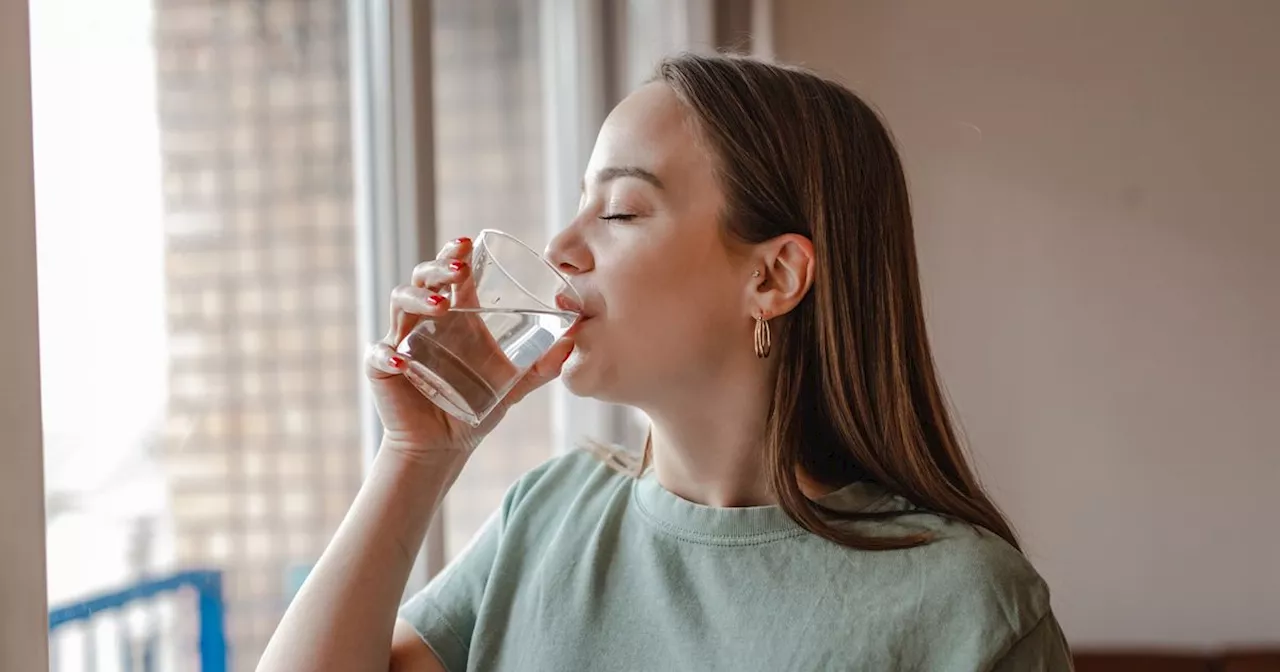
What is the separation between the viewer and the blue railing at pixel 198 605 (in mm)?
1053

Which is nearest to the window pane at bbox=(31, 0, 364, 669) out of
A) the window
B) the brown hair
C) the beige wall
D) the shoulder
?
the window

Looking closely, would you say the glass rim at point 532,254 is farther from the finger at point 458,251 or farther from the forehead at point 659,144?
the forehead at point 659,144

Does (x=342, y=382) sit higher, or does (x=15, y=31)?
Result: (x=15, y=31)

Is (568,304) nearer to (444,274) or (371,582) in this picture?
(444,274)

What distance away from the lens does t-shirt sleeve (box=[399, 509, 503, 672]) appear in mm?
1205

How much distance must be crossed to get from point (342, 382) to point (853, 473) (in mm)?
664

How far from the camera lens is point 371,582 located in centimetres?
112

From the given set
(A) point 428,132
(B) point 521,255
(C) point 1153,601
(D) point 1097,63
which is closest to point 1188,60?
(D) point 1097,63

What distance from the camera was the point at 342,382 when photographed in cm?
153

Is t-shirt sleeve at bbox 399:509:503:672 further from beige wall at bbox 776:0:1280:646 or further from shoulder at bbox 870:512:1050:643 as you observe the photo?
beige wall at bbox 776:0:1280:646

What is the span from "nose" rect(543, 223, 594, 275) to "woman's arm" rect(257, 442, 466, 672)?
0.21 meters

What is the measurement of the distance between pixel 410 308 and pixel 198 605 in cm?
45

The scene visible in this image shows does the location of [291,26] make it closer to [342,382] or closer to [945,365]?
[342,382]

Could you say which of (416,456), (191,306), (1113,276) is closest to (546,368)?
(416,456)
